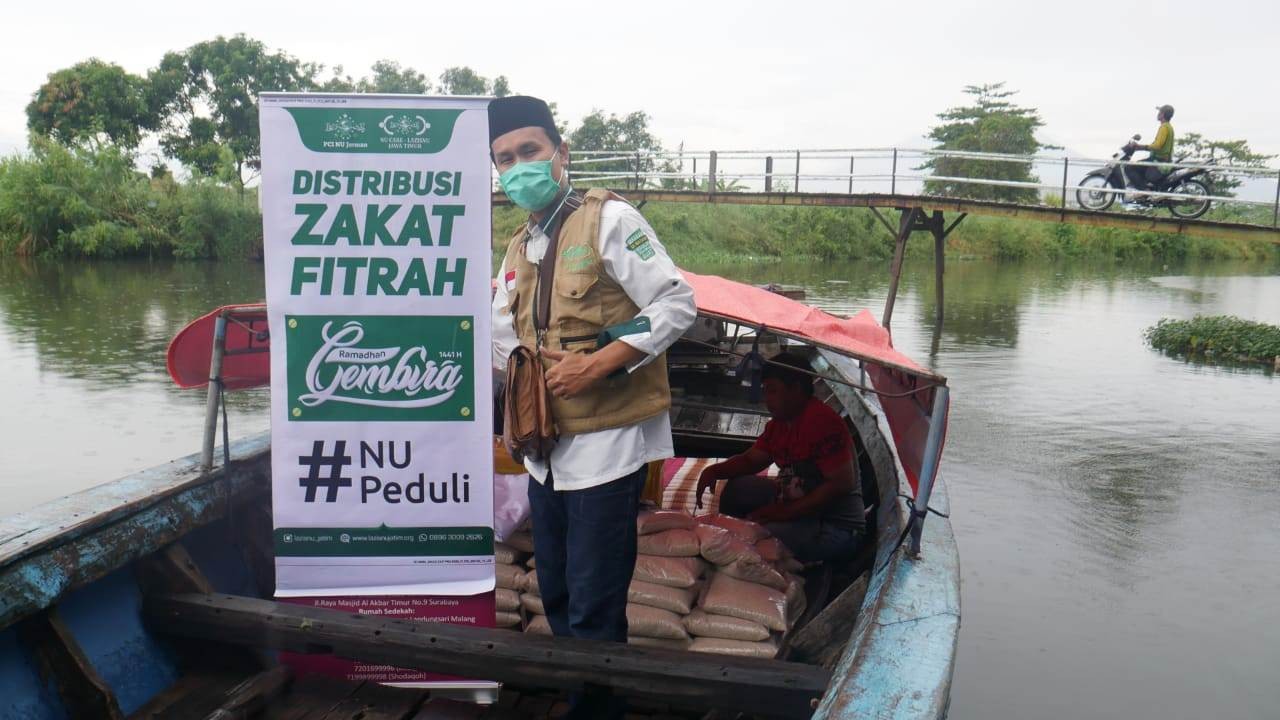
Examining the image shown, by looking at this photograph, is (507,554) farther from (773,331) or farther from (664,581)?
(773,331)

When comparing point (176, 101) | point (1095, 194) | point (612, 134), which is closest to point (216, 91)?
point (176, 101)

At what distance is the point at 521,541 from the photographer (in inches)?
135

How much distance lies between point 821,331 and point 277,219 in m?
1.59

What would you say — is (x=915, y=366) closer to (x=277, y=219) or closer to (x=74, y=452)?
(x=277, y=219)

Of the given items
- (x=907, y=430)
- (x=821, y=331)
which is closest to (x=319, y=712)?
(x=821, y=331)

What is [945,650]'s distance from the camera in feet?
6.73

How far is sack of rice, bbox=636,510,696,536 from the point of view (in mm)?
3469

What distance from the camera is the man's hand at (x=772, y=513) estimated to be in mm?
3869

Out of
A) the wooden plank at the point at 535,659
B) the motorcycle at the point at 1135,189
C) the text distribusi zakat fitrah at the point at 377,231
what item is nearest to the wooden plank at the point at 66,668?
the wooden plank at the point at 535,659

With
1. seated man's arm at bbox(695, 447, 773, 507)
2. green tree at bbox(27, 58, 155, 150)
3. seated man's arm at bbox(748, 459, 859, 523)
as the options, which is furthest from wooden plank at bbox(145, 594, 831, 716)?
green tree at bbox(27, 58, 155, 150)

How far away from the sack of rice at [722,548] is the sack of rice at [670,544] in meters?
0.03

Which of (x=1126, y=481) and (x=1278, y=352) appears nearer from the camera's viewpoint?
(x=1126, y=481)

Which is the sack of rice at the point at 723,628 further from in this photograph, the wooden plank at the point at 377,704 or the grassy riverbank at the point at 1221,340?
the grassy riverbank at the point at 1221,340

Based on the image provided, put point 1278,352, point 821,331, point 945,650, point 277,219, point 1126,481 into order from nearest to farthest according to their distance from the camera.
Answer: point 945,650
point 277,219
point 821,331
point 1126,481
point 1278,352
